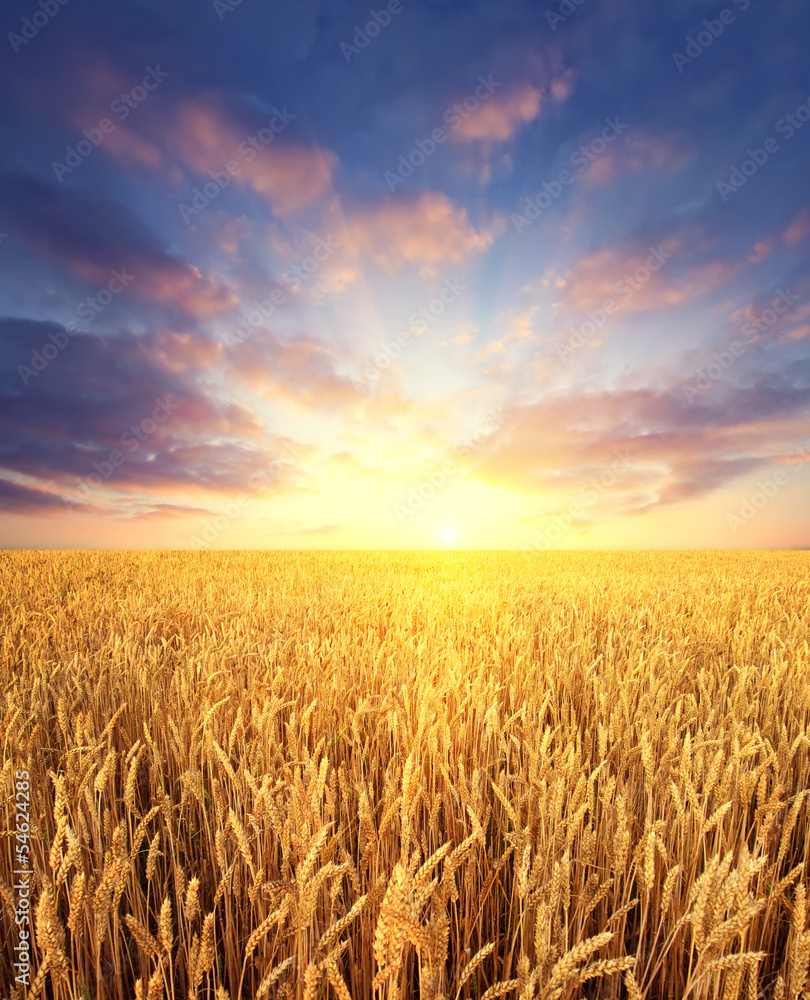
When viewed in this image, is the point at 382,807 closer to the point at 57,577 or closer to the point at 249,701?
the point at 249,701

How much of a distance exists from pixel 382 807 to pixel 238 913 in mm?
623

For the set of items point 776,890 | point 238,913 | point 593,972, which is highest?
point 593,972

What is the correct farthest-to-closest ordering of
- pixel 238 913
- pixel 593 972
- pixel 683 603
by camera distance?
1. pixel 683 603
2. pixel 238 913
3. pixel 593 972

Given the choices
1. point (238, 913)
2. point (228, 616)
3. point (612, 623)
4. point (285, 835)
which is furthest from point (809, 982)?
point (228, 616)

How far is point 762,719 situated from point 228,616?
460 centimetres

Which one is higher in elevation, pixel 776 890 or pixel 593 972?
pixel 593 972

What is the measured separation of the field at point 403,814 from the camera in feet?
3.79

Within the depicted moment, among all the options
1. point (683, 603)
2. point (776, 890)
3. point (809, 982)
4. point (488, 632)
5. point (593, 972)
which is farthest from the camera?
point (683, 603)

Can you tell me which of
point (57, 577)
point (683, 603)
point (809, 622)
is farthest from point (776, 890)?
point (57, 577)

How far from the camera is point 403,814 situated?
4.44ft

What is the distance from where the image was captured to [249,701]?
3141 mm

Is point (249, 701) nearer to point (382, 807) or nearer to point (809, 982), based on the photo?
point (382, 807)

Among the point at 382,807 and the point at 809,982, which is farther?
the point at 382,807

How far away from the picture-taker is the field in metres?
1.16
